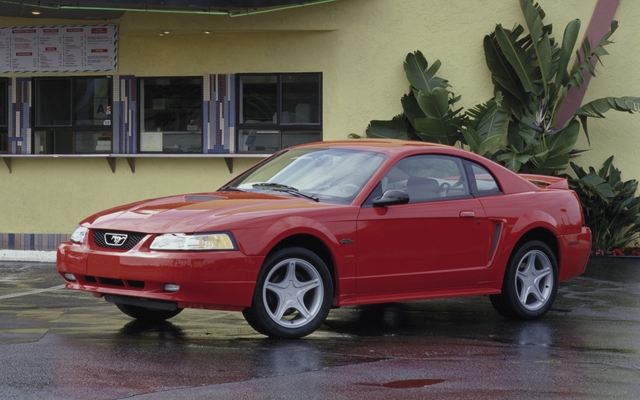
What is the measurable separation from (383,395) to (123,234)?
8.39ft

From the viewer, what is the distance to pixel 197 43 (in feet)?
54.4

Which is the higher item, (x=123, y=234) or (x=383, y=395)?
(x=123, y=234)

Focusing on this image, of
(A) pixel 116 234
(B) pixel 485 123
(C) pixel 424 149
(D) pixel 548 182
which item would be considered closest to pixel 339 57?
(B) pixel 485 123

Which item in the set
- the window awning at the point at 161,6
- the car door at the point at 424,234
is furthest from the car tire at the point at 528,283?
the window awning at the point at 161,6

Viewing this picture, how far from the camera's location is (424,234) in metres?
8.45

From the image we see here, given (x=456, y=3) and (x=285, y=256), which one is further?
(x=456, y=3)

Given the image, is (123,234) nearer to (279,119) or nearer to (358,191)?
(358,191)

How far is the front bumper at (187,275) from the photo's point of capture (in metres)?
7.25

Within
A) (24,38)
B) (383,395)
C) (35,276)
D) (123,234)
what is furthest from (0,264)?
(383,395)

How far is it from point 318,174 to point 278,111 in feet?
26.1

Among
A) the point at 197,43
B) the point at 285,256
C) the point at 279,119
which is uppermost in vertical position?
the point at 197,43

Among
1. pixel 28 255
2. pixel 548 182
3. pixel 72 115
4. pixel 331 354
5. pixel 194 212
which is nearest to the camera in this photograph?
pixel 331 354

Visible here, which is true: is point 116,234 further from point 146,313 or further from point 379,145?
point 379,145

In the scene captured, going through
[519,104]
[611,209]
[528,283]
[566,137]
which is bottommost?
[528,283]
